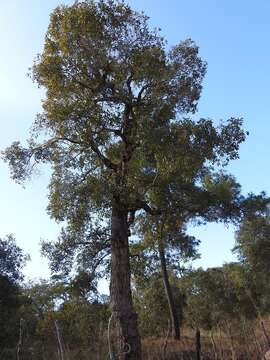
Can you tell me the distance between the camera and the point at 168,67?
14.2 meters

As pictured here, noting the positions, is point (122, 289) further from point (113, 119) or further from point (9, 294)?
point (9, 294)

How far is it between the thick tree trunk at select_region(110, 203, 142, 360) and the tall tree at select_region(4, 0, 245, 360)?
28 mm

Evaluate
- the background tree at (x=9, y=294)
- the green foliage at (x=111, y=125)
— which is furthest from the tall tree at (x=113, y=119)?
the background tree at (x=9, y=294)

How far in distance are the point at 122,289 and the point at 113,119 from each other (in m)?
4.52

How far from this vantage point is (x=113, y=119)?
1403 cm

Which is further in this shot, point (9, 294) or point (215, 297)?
point (215, 297)

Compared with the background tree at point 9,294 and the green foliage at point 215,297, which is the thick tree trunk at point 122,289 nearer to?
the background tree at point 9,294

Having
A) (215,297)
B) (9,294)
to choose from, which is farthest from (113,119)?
(215,297)

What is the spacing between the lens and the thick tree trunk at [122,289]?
40.8ft

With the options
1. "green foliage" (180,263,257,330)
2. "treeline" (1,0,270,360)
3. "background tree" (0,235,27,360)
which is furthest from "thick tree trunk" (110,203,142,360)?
"green foliage" (180,263,257,330)

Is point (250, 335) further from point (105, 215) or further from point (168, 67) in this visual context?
point (168, 67)

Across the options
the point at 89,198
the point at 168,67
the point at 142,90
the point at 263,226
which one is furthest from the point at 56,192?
the point at 263,226

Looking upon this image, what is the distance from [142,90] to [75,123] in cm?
213

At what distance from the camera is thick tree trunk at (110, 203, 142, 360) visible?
12.4 meters
